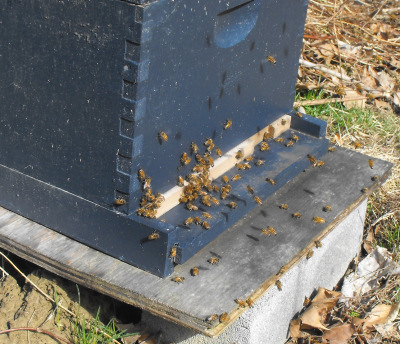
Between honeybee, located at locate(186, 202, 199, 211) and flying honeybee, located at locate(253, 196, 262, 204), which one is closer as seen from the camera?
honeybee, located at locate(186, 202, 199, 211)

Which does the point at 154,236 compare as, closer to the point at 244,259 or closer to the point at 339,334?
the point at 244,259

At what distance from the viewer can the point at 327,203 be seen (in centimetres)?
378

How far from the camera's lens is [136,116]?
2.86 m

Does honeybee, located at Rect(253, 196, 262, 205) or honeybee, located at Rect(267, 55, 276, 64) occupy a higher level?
honeybee, located at Rect(267, 55, 276, 64)

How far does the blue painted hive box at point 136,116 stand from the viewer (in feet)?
9.29

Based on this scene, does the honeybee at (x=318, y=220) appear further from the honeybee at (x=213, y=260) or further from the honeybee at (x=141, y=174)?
the honeybee at (x=141, y=174)

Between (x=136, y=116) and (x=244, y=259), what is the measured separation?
860 millimetres

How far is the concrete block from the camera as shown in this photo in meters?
3.22

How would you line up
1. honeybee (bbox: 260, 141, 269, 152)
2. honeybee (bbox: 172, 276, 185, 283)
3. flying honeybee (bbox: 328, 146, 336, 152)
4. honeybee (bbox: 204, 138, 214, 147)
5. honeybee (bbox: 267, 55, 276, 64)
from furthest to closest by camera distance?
flying honeybee (bbox: 328, 146, 336, 152) < honeybee (bbox: 260, 141, 269, 152) < honeybee (bbox: 267, 55, 276, 64) < honeybee (bbox: 204, 138, 214, 147) < honeybee (bbox: 172, 276, 185, 283)

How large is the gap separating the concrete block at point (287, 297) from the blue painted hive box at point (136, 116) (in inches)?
14.1

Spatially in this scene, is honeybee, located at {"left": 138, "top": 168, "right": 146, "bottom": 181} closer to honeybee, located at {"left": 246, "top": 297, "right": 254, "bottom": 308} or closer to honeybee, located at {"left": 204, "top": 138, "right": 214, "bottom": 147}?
honeybee, located at {"left": 204, "top": 138, "right": 214, "bottom": 147}

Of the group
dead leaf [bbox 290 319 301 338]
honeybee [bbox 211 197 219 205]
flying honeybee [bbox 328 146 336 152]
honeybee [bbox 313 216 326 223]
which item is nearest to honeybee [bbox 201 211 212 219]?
honeybee [bbox 211 197 219 205]

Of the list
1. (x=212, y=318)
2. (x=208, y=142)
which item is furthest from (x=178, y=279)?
(x=208, y=142)

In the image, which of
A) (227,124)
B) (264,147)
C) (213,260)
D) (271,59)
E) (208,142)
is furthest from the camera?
(264,147)
